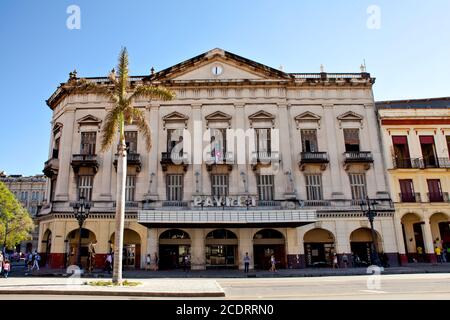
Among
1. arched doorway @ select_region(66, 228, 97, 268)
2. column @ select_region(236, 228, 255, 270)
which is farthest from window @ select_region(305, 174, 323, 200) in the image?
arched doorway @ select_region(66, 228, 97, 268)

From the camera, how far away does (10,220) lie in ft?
146

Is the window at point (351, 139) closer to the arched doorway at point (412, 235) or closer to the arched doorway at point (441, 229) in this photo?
the arched doorway at point (412, 235)

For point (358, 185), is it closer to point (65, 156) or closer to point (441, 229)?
point (441, 229)

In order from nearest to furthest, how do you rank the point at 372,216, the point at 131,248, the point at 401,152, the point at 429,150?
the point at 372,216 → the point at 131,248 → the point at 401,152 → the point at 429,150

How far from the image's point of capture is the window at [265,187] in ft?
93.9

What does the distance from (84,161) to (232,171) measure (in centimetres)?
1296

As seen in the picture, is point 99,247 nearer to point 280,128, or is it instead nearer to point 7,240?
point 280,128

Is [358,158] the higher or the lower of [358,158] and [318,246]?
the higher

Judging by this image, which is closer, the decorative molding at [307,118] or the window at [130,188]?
the window at [130,188]

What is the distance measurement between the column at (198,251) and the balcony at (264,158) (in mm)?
7486

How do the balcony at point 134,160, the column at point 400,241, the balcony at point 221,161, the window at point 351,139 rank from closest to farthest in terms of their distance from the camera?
the column at point 400,241 < the balcony at point 221,161 < the balcony at point 134,160 < the window at point 351,139

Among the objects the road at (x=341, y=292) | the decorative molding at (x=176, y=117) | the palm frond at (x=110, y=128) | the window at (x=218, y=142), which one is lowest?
the road at (x=341, y=292)

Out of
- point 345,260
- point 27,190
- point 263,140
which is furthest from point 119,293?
point 27,190

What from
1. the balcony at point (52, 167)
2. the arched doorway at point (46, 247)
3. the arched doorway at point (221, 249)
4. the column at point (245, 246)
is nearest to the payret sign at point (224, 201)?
the column at point (245, 246)
